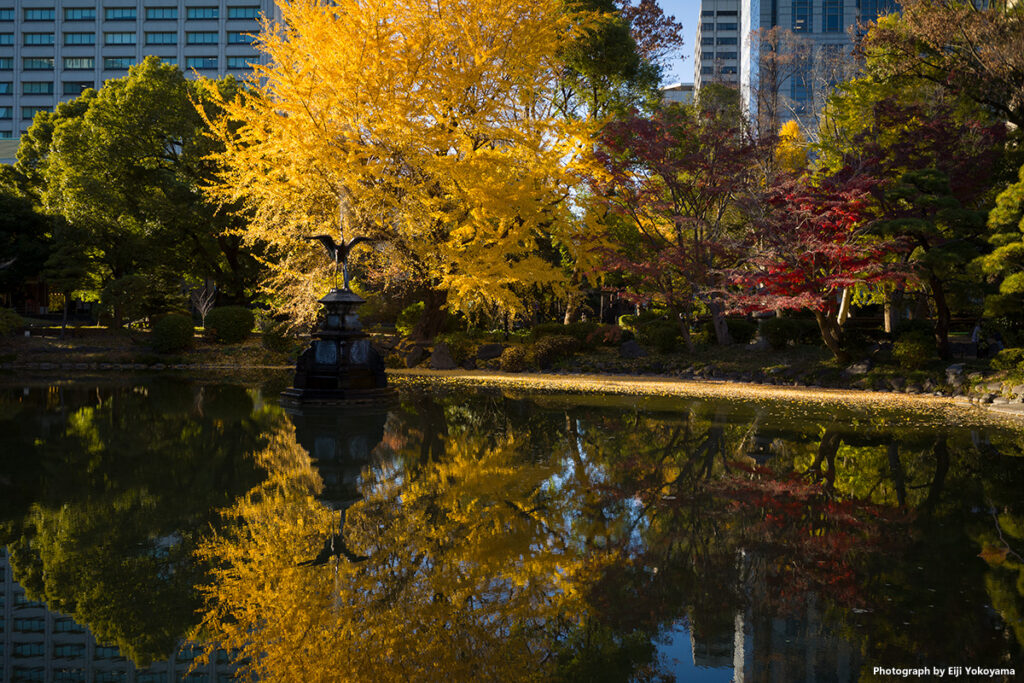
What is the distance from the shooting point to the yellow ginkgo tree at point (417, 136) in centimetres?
1917

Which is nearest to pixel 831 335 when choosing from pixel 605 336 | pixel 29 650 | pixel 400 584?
pixel 605 336

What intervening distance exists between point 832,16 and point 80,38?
8680 cm

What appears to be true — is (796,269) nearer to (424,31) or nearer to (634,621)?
(424,31)

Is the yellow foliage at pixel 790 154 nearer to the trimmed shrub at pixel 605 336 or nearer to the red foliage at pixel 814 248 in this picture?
the trimmed shrub at pixel 605 336

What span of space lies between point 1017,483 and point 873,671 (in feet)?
17.2

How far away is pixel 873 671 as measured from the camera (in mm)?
3266

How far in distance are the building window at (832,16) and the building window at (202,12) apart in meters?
69.4

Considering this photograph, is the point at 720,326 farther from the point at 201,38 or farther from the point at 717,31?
the point at 717,31

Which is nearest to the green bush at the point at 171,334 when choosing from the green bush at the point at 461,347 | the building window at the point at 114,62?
the green bush at the point at 461,347

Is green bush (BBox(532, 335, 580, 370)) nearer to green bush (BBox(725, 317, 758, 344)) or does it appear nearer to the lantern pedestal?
green bush (BBox(725, 317, 758, 344))

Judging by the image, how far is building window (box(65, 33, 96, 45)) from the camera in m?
81.8

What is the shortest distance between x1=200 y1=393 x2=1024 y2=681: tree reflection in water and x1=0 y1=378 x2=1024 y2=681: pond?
2cm

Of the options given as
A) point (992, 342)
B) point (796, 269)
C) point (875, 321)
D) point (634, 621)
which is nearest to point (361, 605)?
point (634, 621)

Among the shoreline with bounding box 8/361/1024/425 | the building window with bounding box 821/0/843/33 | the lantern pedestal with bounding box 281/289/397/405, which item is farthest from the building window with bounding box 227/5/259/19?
the lantern pedestal with bounding box 281/289/397/405
